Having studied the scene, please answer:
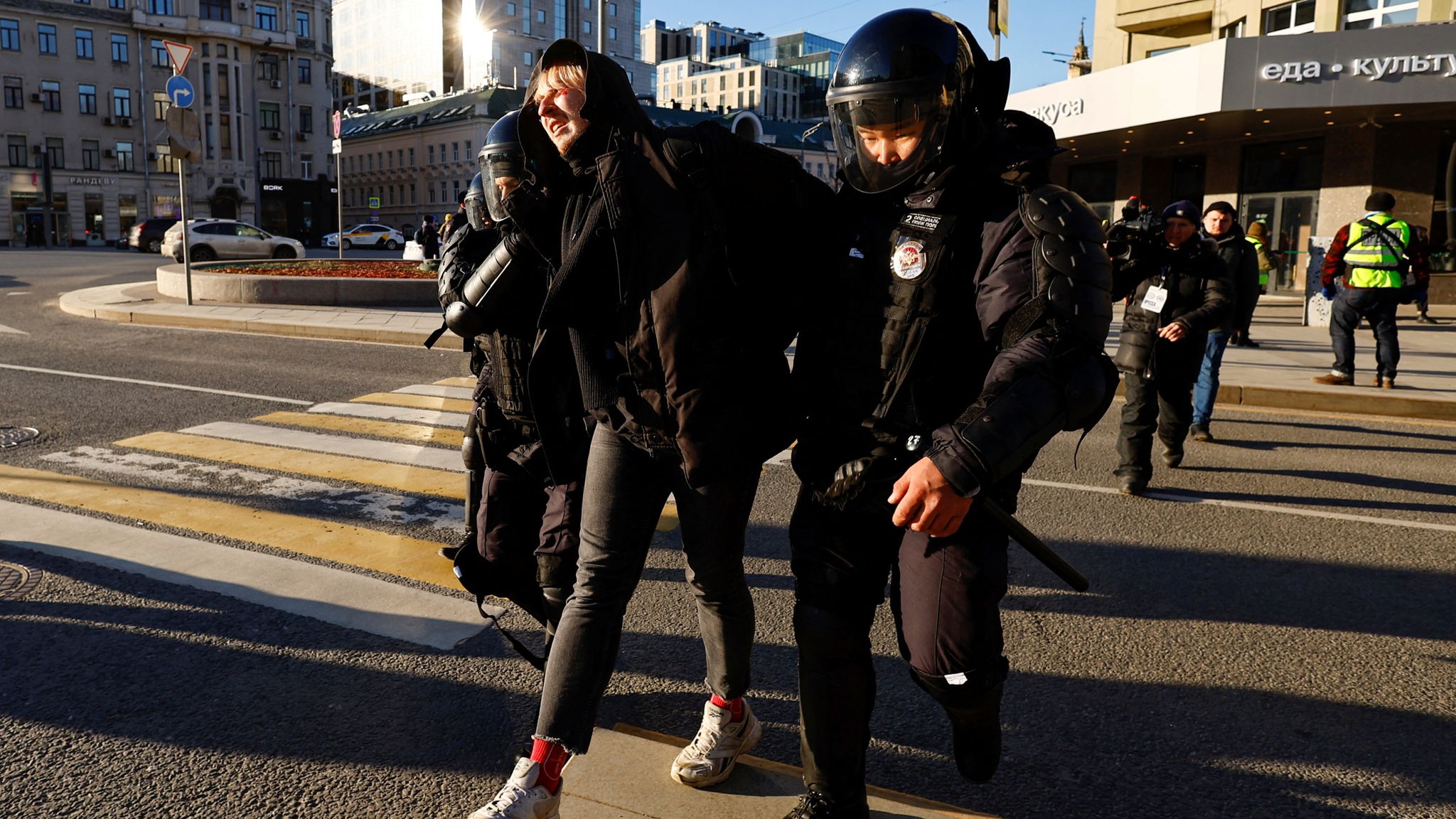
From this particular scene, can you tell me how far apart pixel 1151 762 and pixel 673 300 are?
1.90 metres

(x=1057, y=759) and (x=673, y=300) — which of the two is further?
(x=1057, y=759)


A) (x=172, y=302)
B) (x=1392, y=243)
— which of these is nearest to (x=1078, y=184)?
(x=1392, y=243)

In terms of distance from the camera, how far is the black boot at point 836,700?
225cm

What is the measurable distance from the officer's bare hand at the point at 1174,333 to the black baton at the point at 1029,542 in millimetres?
4594

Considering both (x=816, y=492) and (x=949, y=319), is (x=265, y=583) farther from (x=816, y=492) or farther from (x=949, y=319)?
(x=949, y=319)

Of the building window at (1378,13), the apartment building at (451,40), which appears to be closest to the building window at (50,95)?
the apartment building at (451,40)

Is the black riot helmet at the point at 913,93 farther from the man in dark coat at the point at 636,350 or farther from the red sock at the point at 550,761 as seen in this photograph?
the red sock at the point at 550,761

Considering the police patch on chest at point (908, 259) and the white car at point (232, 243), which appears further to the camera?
the white car at point (232, 243)

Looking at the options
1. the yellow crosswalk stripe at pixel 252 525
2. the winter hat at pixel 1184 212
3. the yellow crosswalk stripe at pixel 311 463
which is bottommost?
the yellow crosswalk stripe at pixel 252 525

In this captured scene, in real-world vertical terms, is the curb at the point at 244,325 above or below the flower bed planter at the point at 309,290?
below

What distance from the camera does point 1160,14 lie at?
27.4m

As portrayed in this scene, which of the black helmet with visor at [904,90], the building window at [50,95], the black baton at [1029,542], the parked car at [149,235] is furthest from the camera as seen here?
the building window at [50,95]

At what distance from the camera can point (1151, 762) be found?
285 centimetres

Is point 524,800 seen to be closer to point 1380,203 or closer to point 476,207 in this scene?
point 476,207
